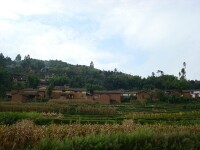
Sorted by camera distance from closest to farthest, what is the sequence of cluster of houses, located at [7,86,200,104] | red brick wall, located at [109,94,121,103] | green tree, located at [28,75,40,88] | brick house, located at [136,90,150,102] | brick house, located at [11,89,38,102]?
1. brick house, located at [11,89,38,102]
2. cluster of houses, located at [7,86,200,104]
3. red brick wall, located at [109,94,121,103]
4. brick house, located at [136,90,150,102]
5. green tree, located at [28,75,40,88]

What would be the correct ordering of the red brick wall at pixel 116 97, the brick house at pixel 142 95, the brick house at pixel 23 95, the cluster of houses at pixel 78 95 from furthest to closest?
the brick house at pixel 142 95
the red brick wall at pixel 116 97
the cluster of houses at pixel 78 95
the brick house at pixel 23 95

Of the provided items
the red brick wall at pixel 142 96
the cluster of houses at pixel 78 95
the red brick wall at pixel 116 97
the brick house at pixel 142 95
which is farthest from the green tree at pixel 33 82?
the red brick wall at pixel 142 96

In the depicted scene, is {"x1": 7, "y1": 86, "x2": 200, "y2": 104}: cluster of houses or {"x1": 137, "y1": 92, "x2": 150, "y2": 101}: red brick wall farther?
{"x1": 137, "y1": 92, "x2": 150, "y2": 101}: red brick wall

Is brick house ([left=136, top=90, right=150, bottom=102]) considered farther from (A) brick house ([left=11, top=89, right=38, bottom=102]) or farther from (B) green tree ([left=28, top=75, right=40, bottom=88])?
(B) green tree ([left=28, top=75, right=40, bottom=88])

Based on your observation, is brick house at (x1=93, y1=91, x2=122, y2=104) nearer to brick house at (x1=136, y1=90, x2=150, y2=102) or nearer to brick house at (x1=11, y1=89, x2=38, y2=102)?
brick house at (x1=136, y1=90, x2=150, y2=102)

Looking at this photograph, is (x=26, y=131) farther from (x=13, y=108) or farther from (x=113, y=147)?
(x=13, y=108)

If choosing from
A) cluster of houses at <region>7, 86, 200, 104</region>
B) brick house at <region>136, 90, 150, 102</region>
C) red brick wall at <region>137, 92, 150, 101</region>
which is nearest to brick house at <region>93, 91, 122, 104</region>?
cluster of houses at <region>7, 86, 200, 104</region>

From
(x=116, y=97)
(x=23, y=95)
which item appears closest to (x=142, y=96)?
(x=116, y=97)

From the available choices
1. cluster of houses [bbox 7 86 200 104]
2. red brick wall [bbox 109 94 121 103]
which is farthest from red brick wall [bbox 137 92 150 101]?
red brick wall [bbox 109 94 121 103]

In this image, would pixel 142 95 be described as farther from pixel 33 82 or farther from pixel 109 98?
pixel 33 82

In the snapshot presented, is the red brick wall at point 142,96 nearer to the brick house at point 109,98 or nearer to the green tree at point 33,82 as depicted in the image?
the brick house at point 109,98

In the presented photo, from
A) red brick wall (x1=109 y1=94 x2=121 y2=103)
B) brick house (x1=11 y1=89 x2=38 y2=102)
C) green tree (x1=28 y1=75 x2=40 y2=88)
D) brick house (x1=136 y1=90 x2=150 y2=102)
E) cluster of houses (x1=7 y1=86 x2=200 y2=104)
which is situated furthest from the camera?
green tree (x1=28 y1=75 x2=40 y2=88)

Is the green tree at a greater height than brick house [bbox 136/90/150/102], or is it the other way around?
the green tree

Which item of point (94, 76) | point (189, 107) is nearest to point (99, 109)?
point (189, 107)
